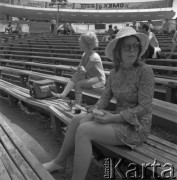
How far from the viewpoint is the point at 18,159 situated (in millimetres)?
2285

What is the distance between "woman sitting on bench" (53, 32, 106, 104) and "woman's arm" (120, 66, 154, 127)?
1.77 meters

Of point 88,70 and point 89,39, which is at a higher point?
point 89,39

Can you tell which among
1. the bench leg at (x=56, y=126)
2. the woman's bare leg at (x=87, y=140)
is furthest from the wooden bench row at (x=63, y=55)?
the woman's bare leg at (x=87, y=140)

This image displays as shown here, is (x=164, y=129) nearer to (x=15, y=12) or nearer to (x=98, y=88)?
(x=98, y=88)

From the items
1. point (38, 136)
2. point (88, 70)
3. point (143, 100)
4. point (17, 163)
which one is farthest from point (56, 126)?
point (143, 100)

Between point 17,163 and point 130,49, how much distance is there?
1320mm

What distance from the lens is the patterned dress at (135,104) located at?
2.19 metres

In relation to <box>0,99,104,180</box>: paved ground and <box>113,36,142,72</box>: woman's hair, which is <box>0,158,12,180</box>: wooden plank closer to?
<box>0,99,104,180</box>: paved ground

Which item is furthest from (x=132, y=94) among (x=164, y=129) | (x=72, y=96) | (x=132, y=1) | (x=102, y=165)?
(x=132, y=1)

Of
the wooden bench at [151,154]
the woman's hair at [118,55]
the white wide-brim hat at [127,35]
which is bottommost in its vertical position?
the wooden bench at [151,154]

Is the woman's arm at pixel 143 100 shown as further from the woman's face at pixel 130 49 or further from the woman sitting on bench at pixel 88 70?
the woman sitting on bench at pixel 88 70

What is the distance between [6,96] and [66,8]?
3818 centimetres

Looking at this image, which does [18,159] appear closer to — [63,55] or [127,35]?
Answer: [127,35]

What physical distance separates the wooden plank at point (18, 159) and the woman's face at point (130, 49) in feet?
3.90
